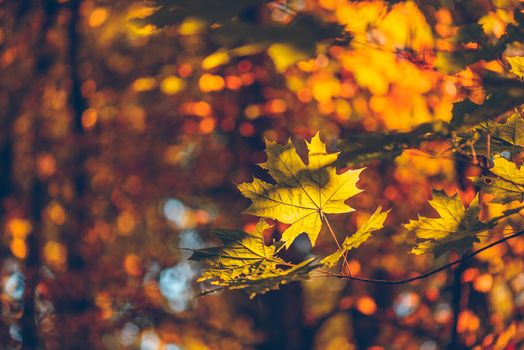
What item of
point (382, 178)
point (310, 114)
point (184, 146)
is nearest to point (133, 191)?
point (184, 146)

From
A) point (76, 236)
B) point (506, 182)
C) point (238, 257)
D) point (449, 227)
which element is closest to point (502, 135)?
point (506, 182)

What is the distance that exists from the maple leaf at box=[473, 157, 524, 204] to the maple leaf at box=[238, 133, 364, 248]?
34 cm

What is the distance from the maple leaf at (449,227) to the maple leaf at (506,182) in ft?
0.34

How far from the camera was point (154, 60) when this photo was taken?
17.3ft

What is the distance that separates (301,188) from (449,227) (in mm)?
385

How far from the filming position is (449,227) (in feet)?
3.93

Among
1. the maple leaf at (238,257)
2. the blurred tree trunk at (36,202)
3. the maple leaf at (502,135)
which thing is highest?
the maple leaf at (502,135)

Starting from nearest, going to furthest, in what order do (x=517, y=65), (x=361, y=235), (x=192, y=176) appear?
(x=361, y=235) < (x=517, y=65) < (x=192, y=176)

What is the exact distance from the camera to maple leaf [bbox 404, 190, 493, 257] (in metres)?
1.13

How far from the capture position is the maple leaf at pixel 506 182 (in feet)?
3.92

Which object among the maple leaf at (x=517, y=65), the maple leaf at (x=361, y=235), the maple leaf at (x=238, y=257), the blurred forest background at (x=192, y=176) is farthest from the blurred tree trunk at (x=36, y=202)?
the maple leaf at (x=517, y=65)

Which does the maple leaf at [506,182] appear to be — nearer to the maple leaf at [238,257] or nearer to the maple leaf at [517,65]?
the maple leaf at [517,65]

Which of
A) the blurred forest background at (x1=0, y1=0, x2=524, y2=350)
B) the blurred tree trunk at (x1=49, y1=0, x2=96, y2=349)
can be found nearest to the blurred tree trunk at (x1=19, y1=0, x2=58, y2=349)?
the blurred forest background at (x1=0, y1=0, x2=524, y2=350)

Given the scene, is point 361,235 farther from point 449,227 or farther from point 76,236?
point 76,236
